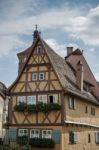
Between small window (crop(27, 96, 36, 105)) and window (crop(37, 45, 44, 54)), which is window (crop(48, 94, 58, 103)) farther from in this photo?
window (crop(37, 45, 44, 54))

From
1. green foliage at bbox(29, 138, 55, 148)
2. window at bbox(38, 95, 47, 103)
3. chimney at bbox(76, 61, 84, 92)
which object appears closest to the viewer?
green foliage at bbox(29, 138, 55, 148)

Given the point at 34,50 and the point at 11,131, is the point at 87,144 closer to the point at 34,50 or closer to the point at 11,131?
the point at 11,131

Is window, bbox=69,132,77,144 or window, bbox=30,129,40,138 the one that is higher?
window, bbox=30,129,40,138

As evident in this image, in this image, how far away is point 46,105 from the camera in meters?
33.2

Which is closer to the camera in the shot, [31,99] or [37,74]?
[31,99]

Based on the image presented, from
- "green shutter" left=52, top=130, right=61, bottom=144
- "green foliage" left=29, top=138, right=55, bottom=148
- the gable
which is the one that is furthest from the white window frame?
"green foliage" left=29, top=138, right=55, bottom=148

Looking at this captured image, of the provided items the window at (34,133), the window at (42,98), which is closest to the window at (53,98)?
the window at (42,98)

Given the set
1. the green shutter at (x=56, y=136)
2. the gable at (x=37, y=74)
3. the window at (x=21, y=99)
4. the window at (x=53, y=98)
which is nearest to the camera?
the green shutter at (x=56, y=136)

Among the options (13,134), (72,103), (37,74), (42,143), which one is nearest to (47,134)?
(42,143)

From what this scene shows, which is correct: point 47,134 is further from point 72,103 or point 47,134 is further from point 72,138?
point 72,103

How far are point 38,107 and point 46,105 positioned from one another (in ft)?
2.88

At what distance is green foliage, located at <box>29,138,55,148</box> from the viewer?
3225 centimetres

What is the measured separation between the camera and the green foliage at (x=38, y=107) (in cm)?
3300

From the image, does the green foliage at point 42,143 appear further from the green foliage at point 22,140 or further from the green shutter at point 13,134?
the green shutter at point 13,134
